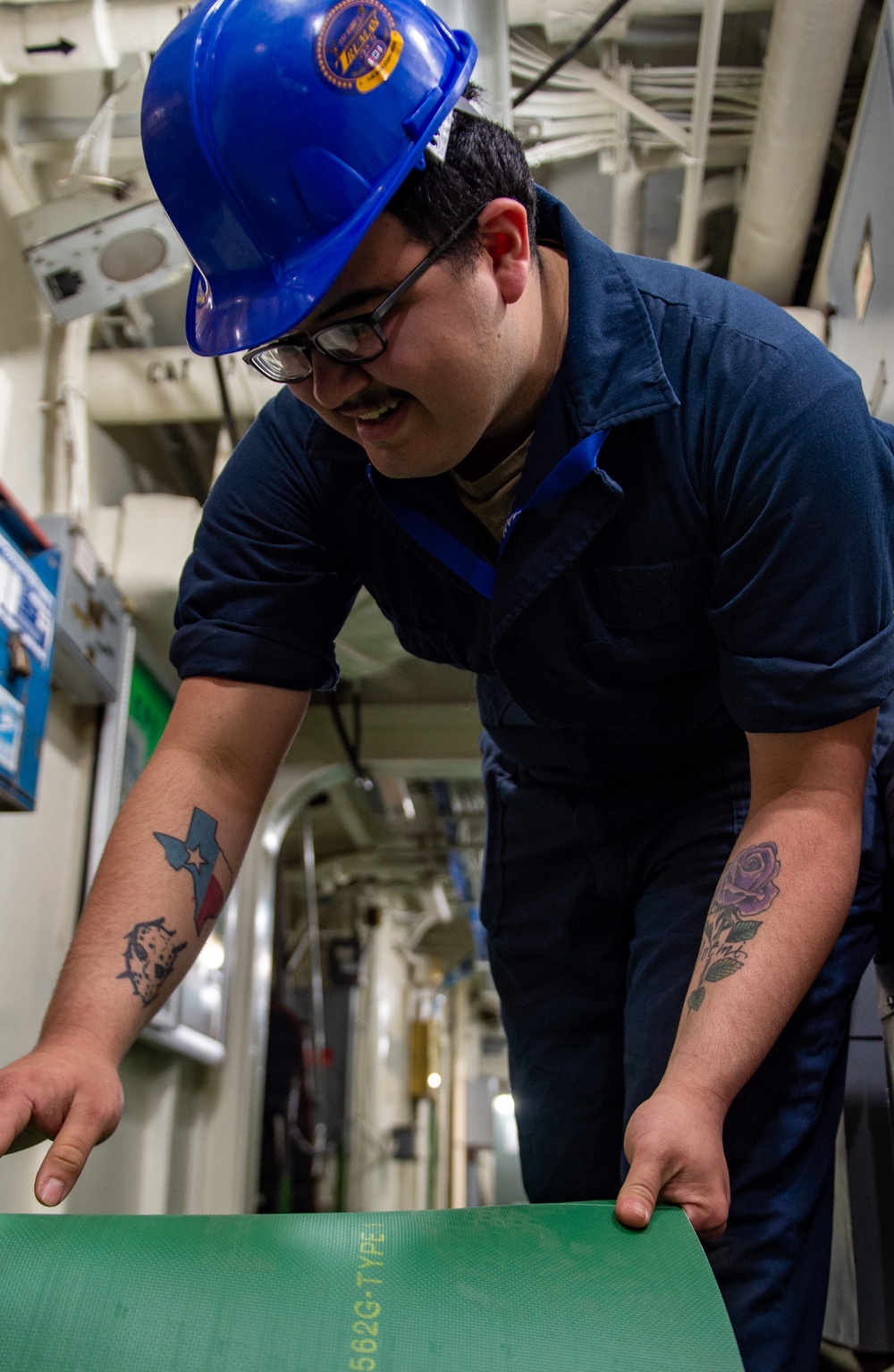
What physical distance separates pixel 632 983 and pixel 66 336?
2.25 m

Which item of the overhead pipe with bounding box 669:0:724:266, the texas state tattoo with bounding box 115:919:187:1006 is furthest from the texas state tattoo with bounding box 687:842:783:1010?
the overhead pipe with bounding box 669:0:724:266

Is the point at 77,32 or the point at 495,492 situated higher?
the point at 77,32

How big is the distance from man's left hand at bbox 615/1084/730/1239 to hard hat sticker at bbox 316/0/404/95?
89 centimetres

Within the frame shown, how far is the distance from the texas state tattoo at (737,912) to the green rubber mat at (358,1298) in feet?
0.80

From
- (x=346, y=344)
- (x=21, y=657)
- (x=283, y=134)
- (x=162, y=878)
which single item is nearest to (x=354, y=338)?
(x=346, y=344)

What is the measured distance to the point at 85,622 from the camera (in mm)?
2664

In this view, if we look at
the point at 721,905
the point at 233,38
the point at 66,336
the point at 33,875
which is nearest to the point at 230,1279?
the point at 721,905

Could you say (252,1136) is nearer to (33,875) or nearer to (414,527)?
(33,875)

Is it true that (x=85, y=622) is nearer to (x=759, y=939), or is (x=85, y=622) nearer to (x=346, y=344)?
(x=346, y=344)

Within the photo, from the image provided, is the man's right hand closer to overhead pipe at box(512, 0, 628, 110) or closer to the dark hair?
the dark hair

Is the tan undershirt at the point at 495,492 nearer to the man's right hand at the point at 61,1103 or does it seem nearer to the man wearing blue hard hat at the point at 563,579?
the man wearing blue hard hat at the point at 563,579

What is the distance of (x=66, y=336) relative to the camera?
9.31 ft

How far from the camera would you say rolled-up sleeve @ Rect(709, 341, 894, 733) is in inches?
40.7

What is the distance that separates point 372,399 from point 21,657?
123 cm
